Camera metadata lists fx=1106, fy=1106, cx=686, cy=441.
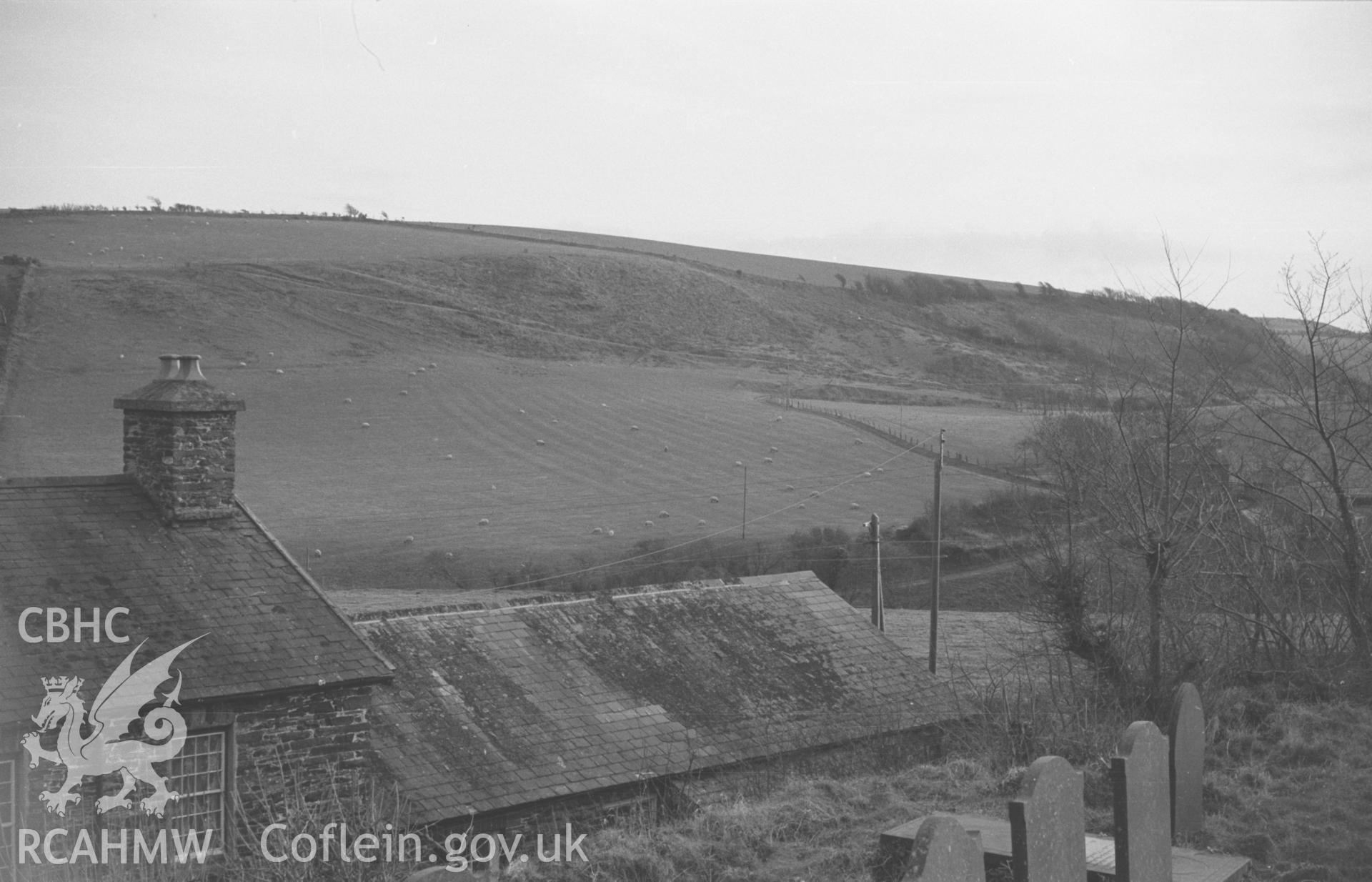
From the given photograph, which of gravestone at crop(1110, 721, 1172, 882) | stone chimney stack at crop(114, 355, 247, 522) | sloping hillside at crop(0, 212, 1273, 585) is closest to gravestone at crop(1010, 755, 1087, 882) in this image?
gravestone at crop(1110, 721, 1172, 882)

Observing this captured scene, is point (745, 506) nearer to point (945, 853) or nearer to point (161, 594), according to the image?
point (161, 594)

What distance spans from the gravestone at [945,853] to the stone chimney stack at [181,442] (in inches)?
445

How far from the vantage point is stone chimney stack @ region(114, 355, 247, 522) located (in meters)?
13.5

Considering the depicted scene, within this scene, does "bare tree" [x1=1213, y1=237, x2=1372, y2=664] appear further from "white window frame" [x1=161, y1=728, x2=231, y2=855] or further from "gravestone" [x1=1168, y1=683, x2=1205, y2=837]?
"white window frame" [x1=161, y1=728, x2=231, y2=855]

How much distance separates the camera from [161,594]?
41.1 ft

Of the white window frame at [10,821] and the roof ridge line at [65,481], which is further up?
the roof ridge line at [65,481]

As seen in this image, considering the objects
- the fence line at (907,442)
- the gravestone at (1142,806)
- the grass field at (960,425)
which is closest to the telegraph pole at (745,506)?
the fence line at (907,442)

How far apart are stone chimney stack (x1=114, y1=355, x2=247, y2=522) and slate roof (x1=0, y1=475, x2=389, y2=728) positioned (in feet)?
0.71

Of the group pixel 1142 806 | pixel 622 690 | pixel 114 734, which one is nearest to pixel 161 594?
pixel 114 734

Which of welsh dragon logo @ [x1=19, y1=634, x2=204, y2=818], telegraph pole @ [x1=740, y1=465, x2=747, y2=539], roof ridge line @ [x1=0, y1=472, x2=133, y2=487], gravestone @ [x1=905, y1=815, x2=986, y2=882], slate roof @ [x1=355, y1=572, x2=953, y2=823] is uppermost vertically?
roof ridge line @ [x1=0, y1=472, x2=133, y2=487]

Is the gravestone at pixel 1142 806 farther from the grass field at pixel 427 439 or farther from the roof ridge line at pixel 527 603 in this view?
the grass field at pixel 427 439

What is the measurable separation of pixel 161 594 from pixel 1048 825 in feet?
34.1

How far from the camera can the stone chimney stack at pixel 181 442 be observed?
13.5m

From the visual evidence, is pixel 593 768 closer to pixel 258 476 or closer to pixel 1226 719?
pixel 1226 719
